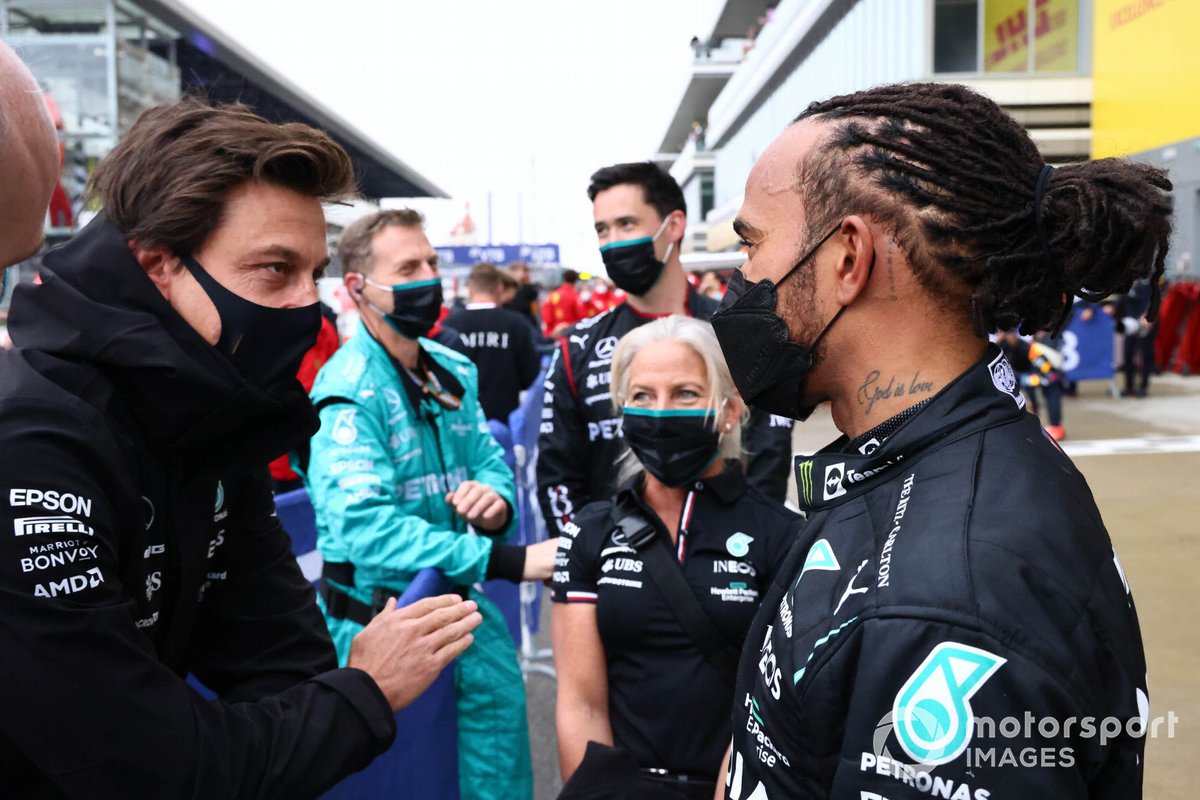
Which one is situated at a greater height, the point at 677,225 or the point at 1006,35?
the point at 1006,35

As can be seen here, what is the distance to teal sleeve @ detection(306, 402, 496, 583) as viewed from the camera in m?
2.76

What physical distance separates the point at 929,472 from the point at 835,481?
6.4 inches

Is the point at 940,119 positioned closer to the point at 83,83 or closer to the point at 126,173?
the point at 126,173

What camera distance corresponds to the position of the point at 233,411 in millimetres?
1642

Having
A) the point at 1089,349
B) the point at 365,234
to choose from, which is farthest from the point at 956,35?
the point at 365,234

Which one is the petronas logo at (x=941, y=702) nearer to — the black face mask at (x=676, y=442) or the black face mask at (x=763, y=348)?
the black face mask at (x=763, y=348)

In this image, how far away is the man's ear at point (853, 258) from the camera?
1312 millimetres

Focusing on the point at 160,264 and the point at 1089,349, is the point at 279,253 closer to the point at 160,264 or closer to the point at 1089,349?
the point at 160,264

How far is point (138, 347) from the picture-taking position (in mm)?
1483

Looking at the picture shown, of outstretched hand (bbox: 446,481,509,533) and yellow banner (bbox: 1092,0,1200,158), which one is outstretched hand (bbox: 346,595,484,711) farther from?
yellow banner (bbox: 1092,0,1200,158)

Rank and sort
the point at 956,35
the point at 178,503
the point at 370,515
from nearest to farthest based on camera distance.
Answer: the point at 178,503 → the point at 370,515 → the point at 956,35

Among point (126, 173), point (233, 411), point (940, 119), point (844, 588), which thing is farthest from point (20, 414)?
point (940, 119)

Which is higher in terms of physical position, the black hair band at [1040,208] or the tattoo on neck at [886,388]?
the black hair band at [1040,208]

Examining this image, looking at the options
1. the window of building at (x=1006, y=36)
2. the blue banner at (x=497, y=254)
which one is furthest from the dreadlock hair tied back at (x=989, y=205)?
the blue banner at (x=497, y=254)
